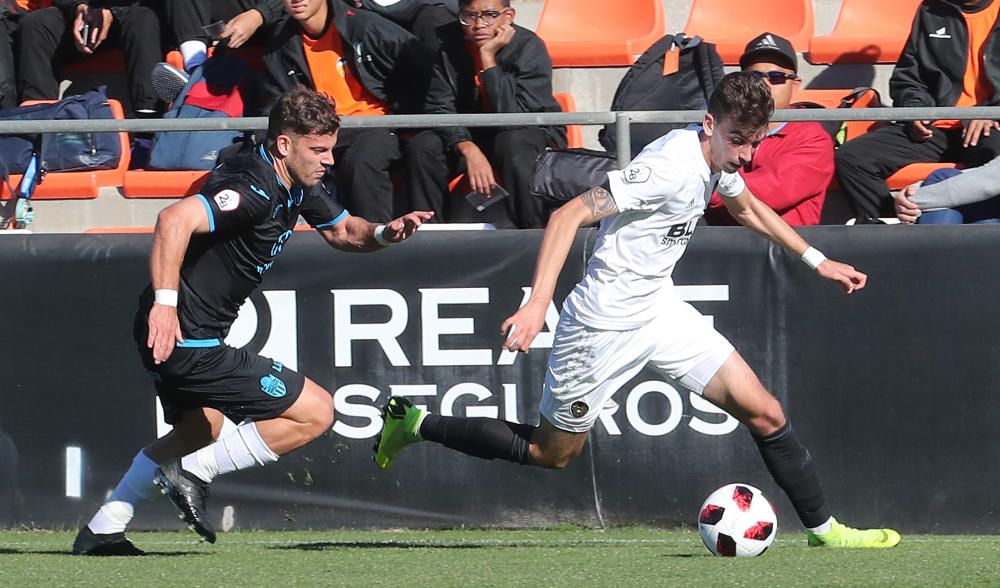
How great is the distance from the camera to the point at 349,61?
27.8 ft

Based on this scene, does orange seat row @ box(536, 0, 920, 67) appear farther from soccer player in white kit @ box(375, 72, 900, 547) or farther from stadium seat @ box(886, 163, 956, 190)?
soccer player in white kit @ box(375, 72, 900, 547)

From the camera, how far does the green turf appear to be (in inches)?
200

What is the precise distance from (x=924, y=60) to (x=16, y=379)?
5383 mm

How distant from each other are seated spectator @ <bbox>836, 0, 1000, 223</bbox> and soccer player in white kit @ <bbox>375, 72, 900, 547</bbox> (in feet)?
5.50

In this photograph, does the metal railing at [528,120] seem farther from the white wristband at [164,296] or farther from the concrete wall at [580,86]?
the white wristband at [164,296]

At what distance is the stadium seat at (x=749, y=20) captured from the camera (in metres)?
9.67

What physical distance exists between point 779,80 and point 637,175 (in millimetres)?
2838

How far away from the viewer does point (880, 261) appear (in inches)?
283

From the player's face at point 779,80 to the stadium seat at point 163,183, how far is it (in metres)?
3.23

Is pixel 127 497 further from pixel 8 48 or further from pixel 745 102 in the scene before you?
pixel 8 48

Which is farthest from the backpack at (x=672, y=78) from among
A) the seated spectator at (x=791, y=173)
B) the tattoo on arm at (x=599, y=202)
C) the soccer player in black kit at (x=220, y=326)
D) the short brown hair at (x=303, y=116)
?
the short brown hair at (x=303, y=116)

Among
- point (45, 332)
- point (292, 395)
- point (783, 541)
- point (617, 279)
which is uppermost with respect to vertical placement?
point (617, 279)

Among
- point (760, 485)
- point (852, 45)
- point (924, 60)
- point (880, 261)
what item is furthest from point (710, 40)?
point (760, 485)

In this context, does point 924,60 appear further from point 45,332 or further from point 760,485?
point 45,332
